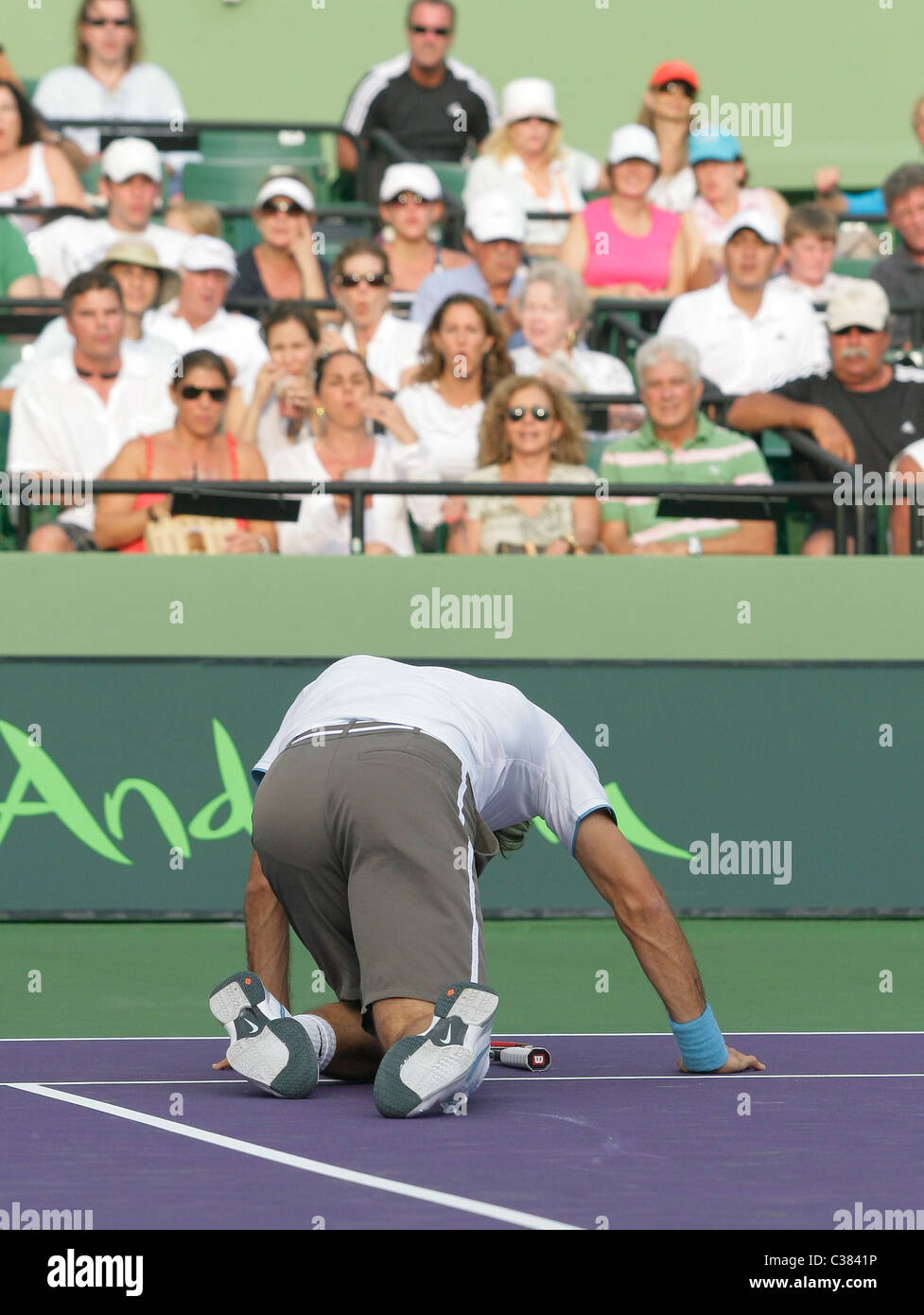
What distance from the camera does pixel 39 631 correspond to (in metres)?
11.0

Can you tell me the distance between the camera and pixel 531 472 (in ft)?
37.3

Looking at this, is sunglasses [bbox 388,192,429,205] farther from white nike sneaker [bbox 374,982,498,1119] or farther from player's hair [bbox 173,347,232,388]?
white nike sneaker [bbox 374,982,498,1119]

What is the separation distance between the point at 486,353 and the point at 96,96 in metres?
5.21

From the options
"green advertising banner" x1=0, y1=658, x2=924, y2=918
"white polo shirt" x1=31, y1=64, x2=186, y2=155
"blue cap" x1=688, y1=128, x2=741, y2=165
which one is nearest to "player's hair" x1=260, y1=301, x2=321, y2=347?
"green advertising banner" x1=0, y1=658, x2=924, y2=918

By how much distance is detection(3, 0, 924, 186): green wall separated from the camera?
1792cm

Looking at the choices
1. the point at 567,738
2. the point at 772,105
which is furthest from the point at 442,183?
the point at 567,738

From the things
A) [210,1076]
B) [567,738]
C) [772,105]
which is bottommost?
[210,1076]

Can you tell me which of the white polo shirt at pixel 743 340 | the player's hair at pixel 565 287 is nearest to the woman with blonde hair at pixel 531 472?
the player's hair at pixel 565 287

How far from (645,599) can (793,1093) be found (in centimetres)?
532
